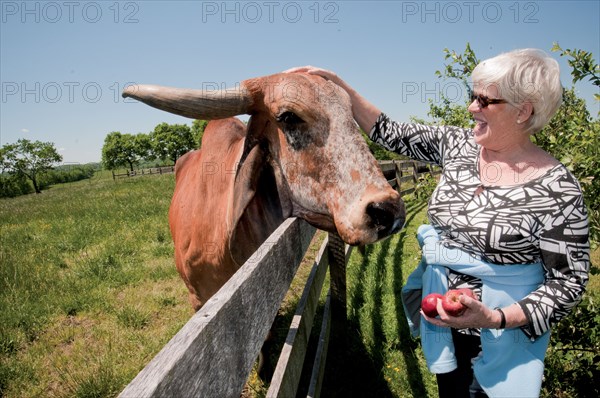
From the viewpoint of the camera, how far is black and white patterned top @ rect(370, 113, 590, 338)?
5.17 feet

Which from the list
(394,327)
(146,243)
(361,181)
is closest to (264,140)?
(361,181)

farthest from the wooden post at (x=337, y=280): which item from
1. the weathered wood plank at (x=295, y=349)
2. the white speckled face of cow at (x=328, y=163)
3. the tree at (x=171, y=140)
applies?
the tree at (x=171, y=140)

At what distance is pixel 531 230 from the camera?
1.63 m

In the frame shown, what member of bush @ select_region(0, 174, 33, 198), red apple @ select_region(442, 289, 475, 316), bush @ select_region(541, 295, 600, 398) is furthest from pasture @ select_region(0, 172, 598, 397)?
bush @ select_region(0, 174, 33, 198)

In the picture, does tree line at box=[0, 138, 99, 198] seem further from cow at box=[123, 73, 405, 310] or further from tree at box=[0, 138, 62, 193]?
cow at box=[123, 73, 405, 310]

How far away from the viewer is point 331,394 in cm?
340

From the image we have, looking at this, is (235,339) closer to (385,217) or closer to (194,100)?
(385,217)

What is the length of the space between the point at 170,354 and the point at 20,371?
13.4 ft

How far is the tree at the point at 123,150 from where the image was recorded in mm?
92562

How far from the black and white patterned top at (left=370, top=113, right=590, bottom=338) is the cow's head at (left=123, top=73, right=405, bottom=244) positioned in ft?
1.09

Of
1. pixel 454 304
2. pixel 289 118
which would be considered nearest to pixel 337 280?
pixel 289 118

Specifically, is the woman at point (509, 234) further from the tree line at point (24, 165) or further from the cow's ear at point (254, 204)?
the tree line at point (24, 165)

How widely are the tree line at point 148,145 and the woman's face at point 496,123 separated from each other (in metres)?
92.0

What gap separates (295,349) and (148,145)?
10119 centimetres
